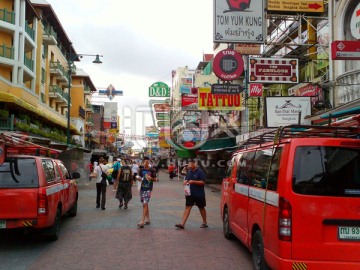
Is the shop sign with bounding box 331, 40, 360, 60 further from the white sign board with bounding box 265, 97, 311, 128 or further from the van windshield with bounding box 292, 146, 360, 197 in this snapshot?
the van windshield with bounding box 292, 146, 360, 197

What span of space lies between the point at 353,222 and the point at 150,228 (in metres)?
5.98

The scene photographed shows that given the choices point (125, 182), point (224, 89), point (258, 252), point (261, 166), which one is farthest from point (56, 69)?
point (258, 252)

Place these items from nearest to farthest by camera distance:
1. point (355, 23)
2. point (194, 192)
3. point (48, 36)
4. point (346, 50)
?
point (194, 192) → point (346, 50) → point (355, 23) → point (48, 36)

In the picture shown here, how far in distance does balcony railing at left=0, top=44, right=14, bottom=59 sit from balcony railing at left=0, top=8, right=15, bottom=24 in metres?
1.96

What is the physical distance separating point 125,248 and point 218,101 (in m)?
18.1

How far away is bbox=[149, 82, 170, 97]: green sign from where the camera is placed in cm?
4375

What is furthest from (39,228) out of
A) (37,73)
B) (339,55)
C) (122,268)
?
(37,73)

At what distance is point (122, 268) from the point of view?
6391 mm

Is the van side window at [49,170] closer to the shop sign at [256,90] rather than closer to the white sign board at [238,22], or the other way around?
the white sign board at [238,22]

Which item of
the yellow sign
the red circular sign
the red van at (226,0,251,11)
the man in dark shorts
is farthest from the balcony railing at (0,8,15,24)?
the man in dark shorts

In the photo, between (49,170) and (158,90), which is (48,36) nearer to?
(158,90)

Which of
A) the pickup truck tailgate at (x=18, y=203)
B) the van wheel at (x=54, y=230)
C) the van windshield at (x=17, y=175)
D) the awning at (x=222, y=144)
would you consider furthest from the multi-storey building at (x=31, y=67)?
the pickup truck tailgate at (x=18, y=203)

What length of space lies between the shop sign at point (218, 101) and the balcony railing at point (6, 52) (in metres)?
16.3

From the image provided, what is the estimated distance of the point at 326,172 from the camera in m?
4.85
